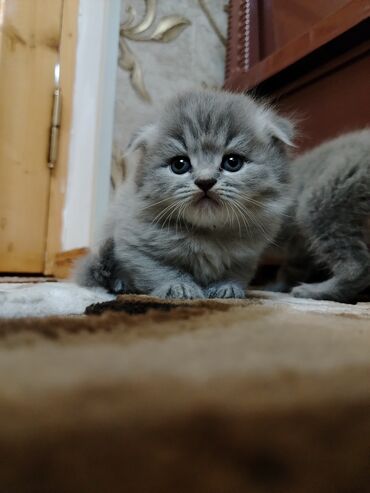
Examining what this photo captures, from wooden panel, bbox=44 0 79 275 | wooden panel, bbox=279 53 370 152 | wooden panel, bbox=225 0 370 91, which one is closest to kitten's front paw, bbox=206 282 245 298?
wooden panel, bbox=279 53 370 152

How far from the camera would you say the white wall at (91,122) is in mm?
1586

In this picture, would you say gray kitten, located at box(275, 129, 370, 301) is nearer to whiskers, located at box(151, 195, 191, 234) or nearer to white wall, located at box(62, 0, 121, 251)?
whiskers, located at box(151, 195, 191, 234)

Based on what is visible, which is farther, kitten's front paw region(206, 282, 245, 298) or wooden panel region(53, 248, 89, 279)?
wooden panel region(53, 248, 89, 279)

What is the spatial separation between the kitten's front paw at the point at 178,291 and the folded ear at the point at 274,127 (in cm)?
36

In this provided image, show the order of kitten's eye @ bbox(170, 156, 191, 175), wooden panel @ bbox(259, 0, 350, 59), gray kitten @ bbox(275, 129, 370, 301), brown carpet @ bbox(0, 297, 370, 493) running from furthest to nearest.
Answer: wooden panel @ bbox(259, 0, 350, 59)
gray kitten @ bbox(275, 129, 370, 301)
kitten's eye @ bbox(170, 156, 191, 175)
brown carpet @ bbox(0, 297, 370, 493)

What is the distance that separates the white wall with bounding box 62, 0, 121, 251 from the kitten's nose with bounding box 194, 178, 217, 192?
29.1 inches

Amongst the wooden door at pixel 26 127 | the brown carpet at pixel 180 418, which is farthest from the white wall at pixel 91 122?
the brown carpet at pixel 180 418

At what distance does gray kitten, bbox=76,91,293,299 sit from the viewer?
0.90 meters

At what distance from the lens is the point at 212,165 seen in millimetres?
908

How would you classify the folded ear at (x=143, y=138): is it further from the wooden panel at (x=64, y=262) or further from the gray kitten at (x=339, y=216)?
the wooden panel at (x=64, y=262)

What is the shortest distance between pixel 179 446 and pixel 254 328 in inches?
7.7

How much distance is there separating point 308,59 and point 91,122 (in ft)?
2.39

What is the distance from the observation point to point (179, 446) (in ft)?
0.74

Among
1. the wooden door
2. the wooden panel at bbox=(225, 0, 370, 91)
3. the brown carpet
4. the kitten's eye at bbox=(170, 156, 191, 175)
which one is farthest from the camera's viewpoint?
the wooden door
